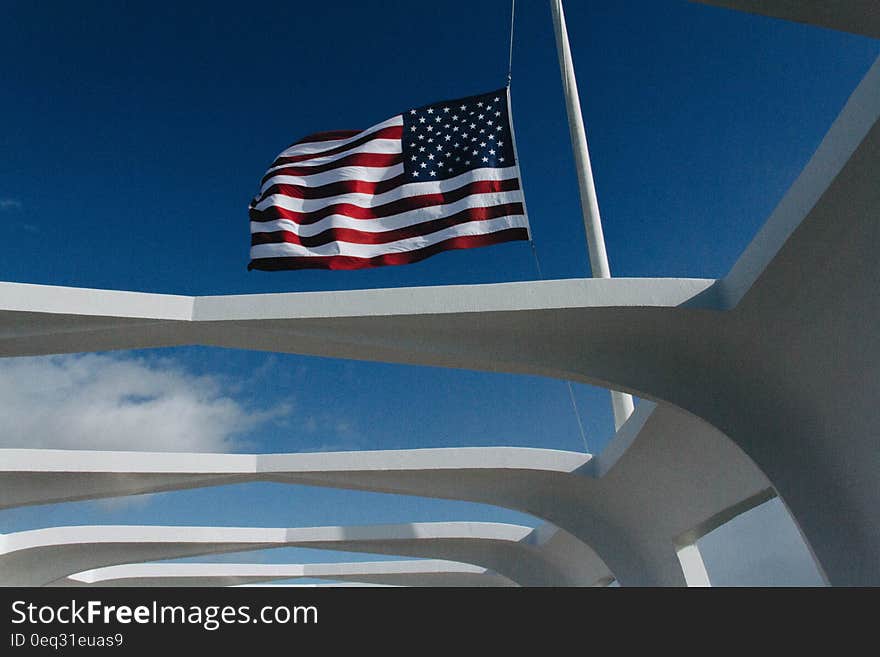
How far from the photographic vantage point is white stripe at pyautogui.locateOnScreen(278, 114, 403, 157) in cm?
1073

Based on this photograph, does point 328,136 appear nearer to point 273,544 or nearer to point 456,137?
point 456,137

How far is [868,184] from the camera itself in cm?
665

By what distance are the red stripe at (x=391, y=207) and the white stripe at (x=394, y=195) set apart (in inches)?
1.9

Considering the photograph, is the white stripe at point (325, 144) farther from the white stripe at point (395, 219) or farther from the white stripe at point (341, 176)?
the white stripe at point (395, 219)

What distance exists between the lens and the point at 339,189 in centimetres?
1029

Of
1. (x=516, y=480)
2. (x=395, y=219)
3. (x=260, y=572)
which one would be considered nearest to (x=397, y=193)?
(x=395, y=219)

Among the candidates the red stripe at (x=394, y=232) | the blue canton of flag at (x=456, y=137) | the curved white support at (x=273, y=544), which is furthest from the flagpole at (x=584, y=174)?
the curved white support at (x=273, y=544)

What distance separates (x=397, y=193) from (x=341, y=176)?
2.57 feet

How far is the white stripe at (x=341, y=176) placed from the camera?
10.3m

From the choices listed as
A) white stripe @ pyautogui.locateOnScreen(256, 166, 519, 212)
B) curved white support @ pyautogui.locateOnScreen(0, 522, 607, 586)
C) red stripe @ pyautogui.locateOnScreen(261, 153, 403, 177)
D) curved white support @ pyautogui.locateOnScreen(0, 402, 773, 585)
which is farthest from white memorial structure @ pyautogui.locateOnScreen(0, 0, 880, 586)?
curved white support @ pyautogui.locateOnScreen(0, 522, 607, 586)

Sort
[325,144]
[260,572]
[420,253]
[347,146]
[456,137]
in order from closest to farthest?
[420,253], [456,137], [347,146], [325,144], [260,572]

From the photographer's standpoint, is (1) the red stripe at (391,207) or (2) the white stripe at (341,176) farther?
(2) the white stripe at (341,176)
